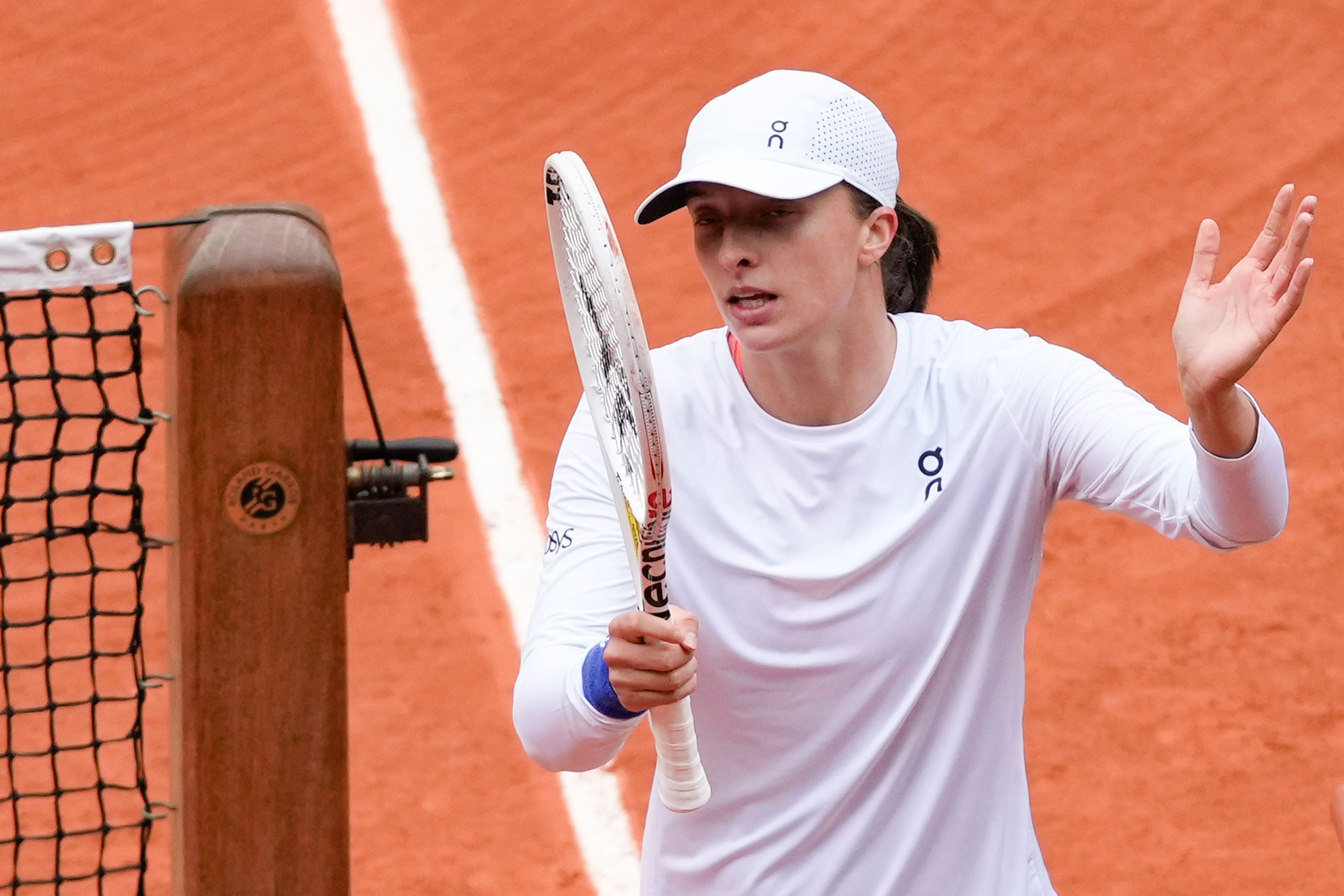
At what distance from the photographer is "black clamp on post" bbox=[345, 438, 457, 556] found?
6.79ft

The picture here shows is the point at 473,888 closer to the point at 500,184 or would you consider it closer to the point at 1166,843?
the point at 1166,843

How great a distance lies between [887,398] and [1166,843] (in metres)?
2.74

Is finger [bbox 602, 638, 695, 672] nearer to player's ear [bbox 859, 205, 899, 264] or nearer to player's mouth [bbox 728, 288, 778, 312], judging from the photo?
player's mouth [bbox 728, 288, 778, 312]

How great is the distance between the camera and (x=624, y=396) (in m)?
2.39

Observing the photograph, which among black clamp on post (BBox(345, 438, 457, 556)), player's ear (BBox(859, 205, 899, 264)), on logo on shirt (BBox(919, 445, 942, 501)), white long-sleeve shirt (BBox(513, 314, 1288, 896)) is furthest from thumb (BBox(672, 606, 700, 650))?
player's ear (BBox(859, 205, 899, 264))

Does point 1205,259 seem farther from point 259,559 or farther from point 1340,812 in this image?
point 259,559

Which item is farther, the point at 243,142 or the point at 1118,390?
the point at 243,142

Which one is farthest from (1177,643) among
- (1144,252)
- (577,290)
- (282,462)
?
(282,462)

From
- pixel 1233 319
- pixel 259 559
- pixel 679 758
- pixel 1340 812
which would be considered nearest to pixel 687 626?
pixel 679 758

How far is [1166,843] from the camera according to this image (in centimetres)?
500

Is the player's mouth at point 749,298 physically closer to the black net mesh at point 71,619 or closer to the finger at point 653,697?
the finger at point 653,697

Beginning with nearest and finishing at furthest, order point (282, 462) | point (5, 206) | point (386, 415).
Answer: point (282, 462) < point (386, 415) < point (5, 206)

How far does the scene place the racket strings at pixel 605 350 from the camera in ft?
7.46

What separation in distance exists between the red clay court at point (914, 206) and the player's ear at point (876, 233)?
268 centimetres
